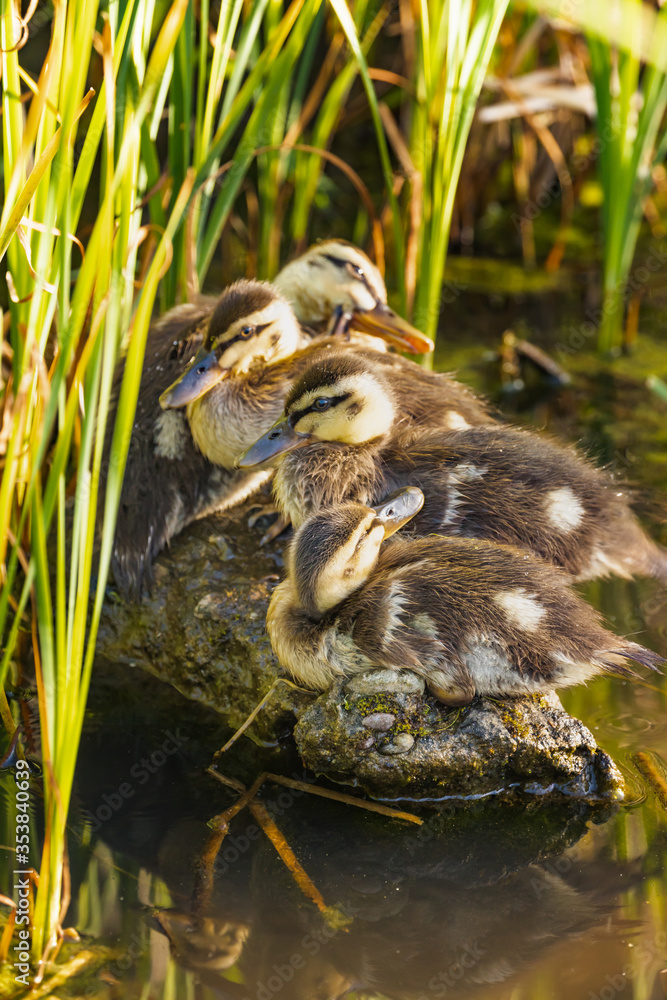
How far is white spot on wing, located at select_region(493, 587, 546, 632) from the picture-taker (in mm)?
2252

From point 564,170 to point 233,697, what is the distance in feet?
12.3

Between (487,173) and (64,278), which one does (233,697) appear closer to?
(64,278)

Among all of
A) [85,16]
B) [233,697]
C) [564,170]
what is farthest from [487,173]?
[85,16]

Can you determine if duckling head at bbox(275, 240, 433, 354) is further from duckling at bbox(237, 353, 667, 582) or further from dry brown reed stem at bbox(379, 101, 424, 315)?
duckling at bbox(237, 353, 667, 582)

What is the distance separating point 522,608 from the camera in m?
2.26

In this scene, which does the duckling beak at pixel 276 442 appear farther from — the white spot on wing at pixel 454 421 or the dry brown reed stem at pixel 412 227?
the dry brown reed stem at pixel 412 227

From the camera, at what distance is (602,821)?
89.6 inches

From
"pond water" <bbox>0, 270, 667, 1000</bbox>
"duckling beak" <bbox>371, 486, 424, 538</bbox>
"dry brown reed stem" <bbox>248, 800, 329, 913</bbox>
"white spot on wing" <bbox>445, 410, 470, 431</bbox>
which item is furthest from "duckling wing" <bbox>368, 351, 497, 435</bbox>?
"dry brown reed stem" <bbox>248, 800, 329, 913</bbox>

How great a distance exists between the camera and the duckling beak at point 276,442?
8.64 feet

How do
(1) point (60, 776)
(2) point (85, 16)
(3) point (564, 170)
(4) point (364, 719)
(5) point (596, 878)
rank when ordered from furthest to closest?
1. (3) point (564, 170)
2. (4) point (364, 719)
3. (5) point (596, 878)
4. (1) point (60, 776)
5. (2) point (85, 16)

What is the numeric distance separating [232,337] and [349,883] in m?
1.50

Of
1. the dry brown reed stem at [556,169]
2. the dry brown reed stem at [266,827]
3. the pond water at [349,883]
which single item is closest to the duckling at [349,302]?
the pond water at [349,883]

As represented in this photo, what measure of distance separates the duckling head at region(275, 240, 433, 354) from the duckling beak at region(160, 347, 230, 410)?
23.9 inches

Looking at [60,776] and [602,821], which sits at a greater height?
[60,776]
